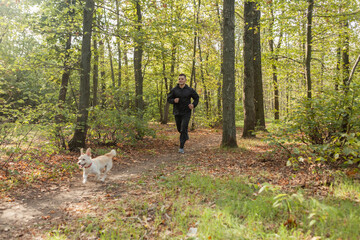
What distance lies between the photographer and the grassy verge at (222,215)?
8.01 feet

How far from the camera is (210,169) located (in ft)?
18.9

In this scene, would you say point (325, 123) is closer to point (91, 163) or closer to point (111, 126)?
point (91, 163)

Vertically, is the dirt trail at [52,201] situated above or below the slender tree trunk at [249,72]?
below

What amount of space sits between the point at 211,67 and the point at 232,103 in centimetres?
1322

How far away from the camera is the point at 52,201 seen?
4.36 m

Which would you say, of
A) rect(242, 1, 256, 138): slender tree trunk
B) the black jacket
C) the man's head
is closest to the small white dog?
the black jacket

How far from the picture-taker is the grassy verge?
2.44 meters

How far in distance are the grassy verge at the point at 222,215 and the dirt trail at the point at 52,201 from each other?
0.49 m

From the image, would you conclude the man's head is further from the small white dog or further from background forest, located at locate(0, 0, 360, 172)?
the small white dog

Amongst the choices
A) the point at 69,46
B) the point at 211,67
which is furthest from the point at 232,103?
the point at 211,67

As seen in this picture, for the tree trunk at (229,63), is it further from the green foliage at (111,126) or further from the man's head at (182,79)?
the green foliage at (111,126)

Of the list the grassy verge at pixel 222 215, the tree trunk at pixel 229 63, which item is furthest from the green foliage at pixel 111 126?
the grassy verge at pixel 222 215

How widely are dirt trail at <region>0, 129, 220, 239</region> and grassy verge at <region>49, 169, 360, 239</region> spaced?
1.60 feet

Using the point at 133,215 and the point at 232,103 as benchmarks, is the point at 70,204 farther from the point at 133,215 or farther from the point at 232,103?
the point at 232,103
